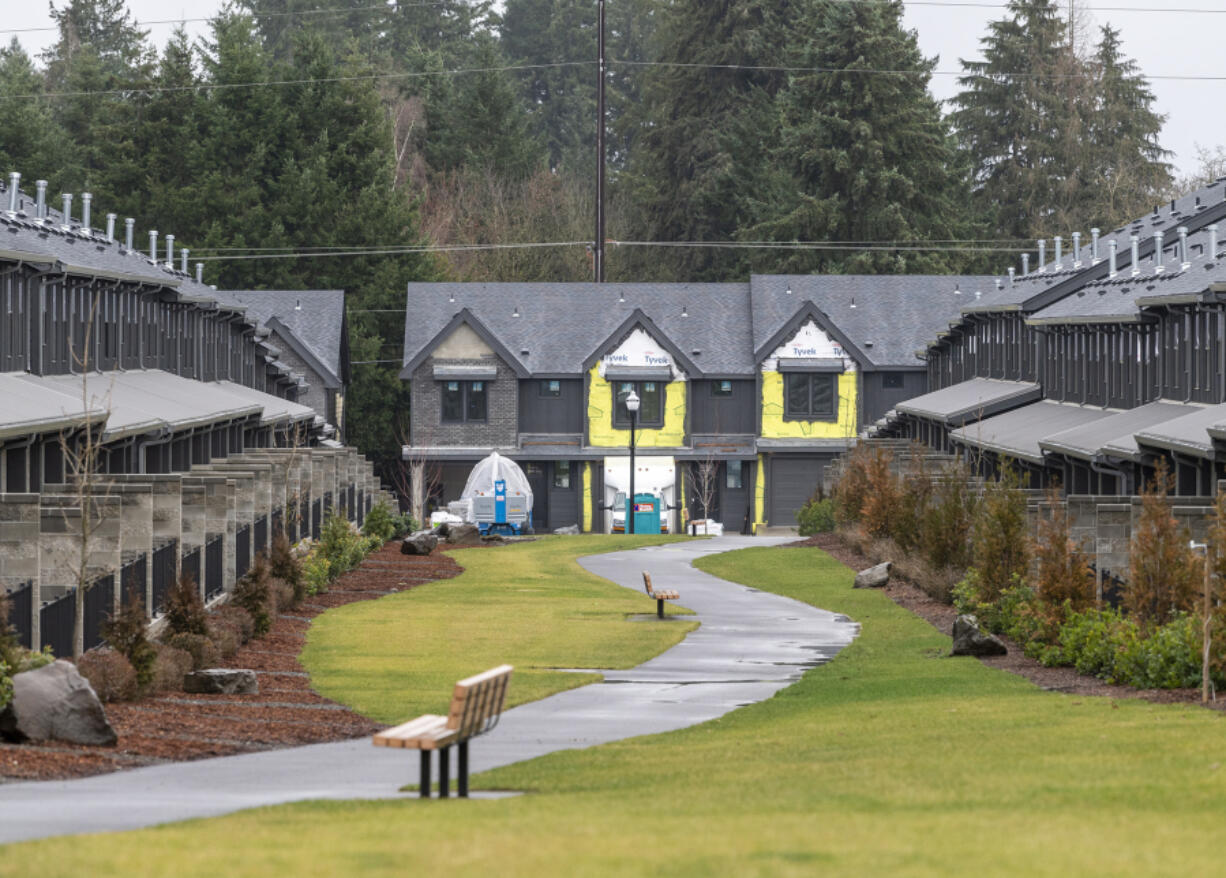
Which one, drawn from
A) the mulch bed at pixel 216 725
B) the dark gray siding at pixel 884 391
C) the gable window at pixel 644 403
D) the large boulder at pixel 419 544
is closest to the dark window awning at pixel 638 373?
the gable window at pixel 644 403

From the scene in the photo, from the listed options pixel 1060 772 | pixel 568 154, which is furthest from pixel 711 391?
pixel 1060 772

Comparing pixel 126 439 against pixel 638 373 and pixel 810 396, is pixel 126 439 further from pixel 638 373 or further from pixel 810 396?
pixel 810 396

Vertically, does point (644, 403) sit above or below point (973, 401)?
above

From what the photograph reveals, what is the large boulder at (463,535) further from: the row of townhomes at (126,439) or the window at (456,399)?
the window at (456,399)

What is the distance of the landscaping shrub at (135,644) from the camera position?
65.6ft

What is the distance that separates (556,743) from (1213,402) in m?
19.7

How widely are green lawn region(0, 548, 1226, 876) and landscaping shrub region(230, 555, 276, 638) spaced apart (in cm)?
996

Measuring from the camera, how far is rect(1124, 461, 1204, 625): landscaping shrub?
74.1ft

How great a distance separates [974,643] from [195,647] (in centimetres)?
1051

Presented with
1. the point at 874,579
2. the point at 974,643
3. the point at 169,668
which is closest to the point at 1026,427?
the point at 874,579

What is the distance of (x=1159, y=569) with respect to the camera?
22.8 m

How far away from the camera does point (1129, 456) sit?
30.8m

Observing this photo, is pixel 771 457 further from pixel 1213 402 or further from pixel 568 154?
pixel 568 154

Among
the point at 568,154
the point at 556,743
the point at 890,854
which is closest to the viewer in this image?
the point at 890,854
